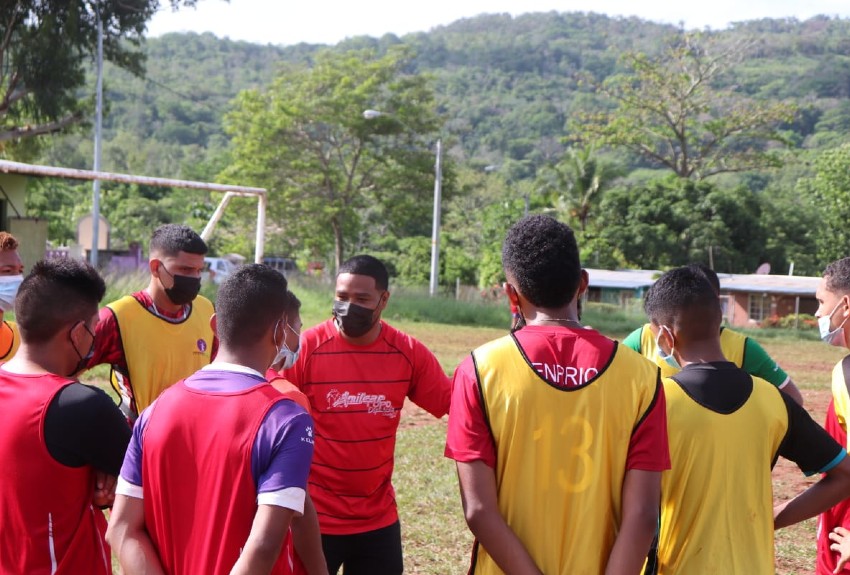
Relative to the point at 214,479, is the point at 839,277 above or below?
above

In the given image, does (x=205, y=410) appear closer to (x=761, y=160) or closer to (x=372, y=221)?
(x=372, y=221)

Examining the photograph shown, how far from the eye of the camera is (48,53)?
31094 millimetres

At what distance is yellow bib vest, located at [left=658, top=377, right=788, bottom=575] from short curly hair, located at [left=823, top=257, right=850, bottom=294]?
1099 millimetres

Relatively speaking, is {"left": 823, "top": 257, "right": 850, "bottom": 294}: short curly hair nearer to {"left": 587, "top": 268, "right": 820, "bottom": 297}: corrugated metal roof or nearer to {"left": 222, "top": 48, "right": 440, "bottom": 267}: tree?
{"left": 587, "top": 268, "right": 820, "bottom": 297}: corrugated metal roof

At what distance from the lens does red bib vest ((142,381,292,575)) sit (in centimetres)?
277

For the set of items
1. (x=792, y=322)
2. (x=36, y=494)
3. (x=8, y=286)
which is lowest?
(x=792, y=322)

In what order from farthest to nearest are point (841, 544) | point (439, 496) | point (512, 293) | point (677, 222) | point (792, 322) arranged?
point (677, 222) < point (792, 322) < point (439, 496) < point (841, 544) < point (512, 293)

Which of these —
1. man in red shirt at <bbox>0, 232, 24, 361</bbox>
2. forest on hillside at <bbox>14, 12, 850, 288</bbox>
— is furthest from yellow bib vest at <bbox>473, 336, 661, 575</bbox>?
forest on hillside at <bbox>14, 12, 850, 288</bbox>

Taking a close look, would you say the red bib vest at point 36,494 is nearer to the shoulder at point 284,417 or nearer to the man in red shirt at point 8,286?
the shoulder at point 284,417

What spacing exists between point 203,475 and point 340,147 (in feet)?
144

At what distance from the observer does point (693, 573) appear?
326cm

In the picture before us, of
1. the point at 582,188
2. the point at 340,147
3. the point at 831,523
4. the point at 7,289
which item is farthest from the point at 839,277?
the point at 582,188

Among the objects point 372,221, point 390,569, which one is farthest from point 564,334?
point 372,221

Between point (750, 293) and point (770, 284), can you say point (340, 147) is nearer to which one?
point (750, 293)
